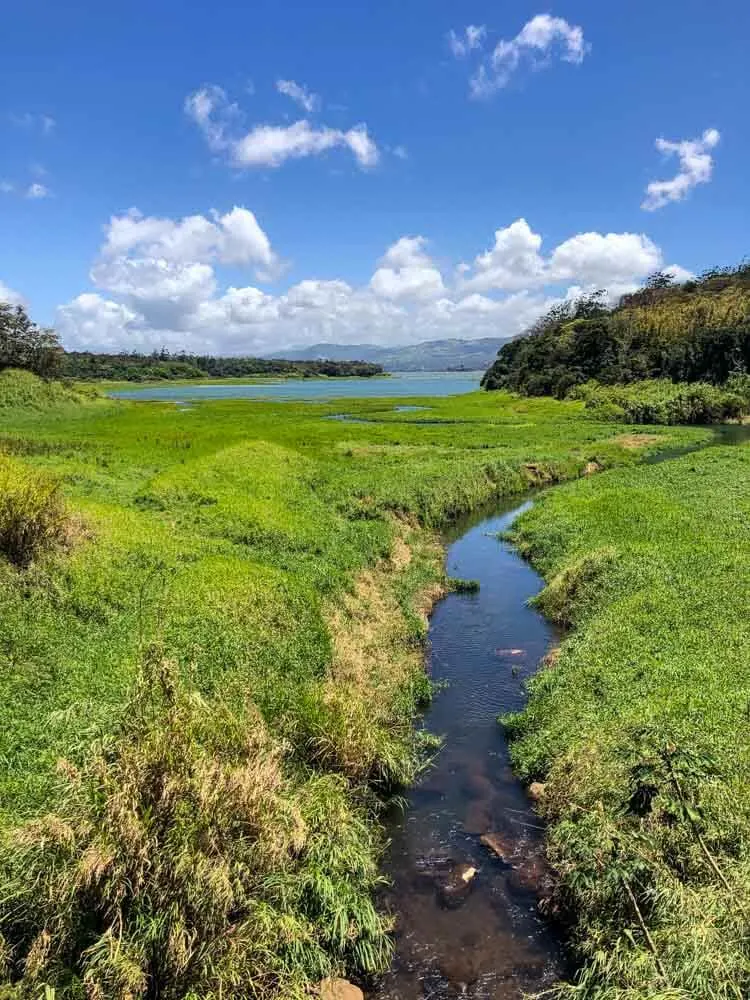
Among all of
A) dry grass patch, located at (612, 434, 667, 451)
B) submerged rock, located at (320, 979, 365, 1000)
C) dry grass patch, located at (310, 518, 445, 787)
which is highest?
dry grass patch, located at (612, 434, 667, 451)

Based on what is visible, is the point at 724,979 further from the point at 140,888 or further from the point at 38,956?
the point at 38,956

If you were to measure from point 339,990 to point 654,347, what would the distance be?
4461 inches

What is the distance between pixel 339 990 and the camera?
31.4ft

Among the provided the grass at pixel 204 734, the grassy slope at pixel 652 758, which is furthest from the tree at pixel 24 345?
the grassy slope at pixel 652 758

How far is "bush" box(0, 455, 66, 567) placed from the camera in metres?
18.7

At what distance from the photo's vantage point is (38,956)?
7.77 meters

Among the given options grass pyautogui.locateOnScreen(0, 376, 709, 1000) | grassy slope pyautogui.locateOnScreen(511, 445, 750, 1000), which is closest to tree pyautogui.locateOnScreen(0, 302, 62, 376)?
grass pyautogui.locateOnScreen(0, 376, 709, 1000)

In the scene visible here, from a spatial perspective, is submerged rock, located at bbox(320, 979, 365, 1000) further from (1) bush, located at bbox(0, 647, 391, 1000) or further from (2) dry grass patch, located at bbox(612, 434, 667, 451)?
(2) dry grass patch, located at bbox(612, 434, 667, 451)

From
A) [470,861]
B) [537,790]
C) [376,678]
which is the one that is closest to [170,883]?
[470,861]

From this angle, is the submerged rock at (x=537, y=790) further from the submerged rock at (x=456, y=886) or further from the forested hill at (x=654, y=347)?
the forested hill at (x=654, y=347)

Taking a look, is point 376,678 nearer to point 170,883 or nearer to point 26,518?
point 170,883

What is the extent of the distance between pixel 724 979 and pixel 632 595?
46.3 feet

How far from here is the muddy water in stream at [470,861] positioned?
10.1m

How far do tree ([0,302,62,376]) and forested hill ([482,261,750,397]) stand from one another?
83269 millimetres
